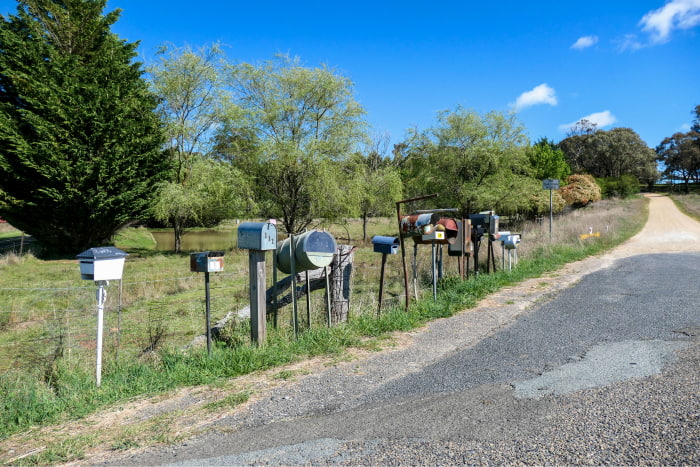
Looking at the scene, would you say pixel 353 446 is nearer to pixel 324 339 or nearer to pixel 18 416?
pixel 324 339

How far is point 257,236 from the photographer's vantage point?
5.61 metres

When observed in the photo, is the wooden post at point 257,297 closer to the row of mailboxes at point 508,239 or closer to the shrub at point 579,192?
the row of mailboxes at point 508,239

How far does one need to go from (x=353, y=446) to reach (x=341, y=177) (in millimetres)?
20035

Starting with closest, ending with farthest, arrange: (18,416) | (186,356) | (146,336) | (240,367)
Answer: (18,416) < (240,367) < (186,356) < (146,336)

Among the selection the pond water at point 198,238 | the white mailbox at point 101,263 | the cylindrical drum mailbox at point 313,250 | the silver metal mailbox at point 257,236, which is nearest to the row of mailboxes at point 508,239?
the cylindrical drum mailbox at point 313,250

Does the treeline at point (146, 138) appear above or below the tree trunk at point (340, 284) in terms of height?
above

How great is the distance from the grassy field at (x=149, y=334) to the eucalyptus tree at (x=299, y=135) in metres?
8.83

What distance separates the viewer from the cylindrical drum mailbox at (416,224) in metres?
8.08

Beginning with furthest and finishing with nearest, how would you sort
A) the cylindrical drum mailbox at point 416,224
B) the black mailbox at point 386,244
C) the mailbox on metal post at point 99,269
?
the cylindrical drum mailbox at point 416,224 < the black mailbox at point 386,244 < the mailbox on metal post at point 99,269

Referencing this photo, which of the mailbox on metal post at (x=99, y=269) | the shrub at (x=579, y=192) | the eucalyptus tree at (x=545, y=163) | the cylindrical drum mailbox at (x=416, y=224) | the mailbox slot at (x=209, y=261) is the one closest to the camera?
the mailbox on metal post at (x=99, y=269)

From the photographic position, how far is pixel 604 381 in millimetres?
4121

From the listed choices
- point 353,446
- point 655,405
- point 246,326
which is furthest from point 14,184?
point 655,405

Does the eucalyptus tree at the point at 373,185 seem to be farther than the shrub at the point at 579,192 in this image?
No

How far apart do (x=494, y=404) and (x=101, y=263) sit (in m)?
4.11
